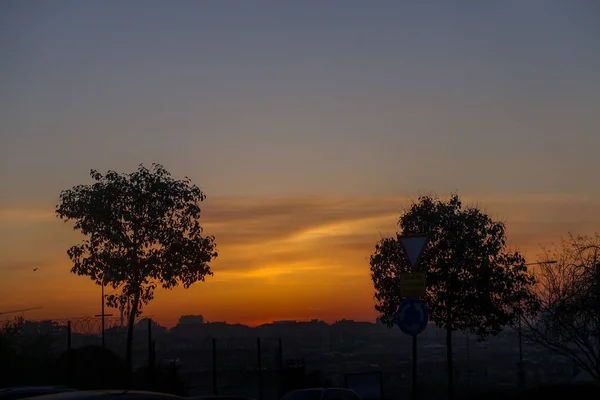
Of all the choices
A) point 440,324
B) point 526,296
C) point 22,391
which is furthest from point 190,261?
point 22,391

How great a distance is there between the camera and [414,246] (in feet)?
57.6

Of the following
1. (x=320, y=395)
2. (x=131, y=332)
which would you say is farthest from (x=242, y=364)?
(x=320, y=395)

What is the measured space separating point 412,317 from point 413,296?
0.80 m

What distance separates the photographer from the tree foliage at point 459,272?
29734 mm

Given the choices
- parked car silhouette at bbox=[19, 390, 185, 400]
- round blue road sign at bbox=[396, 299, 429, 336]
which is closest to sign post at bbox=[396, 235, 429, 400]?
round blue road sign at bbox=[396, 299, 429, 336]

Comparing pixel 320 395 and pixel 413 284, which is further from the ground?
pixel 413 284

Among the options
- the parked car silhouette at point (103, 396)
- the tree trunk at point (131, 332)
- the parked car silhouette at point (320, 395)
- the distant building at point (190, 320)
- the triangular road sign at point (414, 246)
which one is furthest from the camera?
the distant building at point (190, 320)

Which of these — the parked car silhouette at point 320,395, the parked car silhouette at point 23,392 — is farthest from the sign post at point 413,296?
the parked car silhouette at point 23,392

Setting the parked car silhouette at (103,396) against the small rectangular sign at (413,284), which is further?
the small rectangular sign at (413,284)

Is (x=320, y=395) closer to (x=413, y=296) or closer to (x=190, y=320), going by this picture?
(x=413, y=296)

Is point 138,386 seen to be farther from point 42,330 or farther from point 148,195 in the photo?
point 42,330

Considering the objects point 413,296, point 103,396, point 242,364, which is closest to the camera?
point 103,396

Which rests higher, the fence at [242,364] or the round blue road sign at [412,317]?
the round blue road sign at [412,317]

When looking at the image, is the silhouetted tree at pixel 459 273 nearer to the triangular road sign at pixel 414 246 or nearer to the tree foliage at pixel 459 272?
the tree foliage at pixel 459 272
